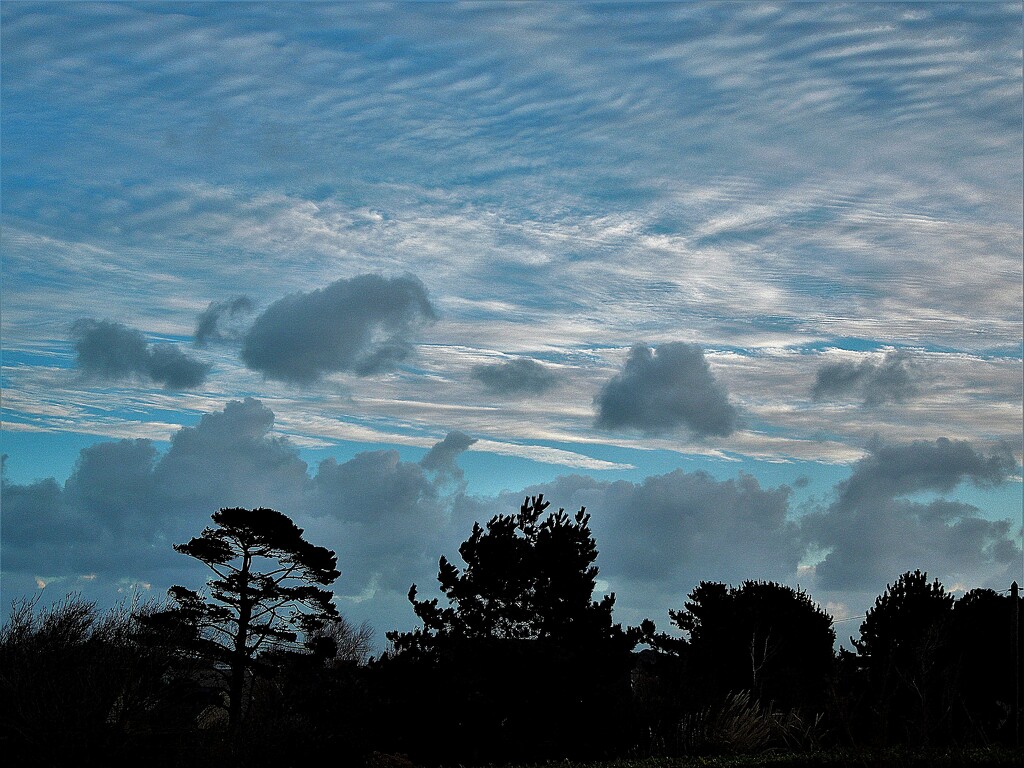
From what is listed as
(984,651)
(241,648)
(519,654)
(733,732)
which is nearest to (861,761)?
(733,732)

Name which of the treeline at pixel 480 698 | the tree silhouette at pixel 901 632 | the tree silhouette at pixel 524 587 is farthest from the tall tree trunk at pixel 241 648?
the tree silhouette at pixel 901 632

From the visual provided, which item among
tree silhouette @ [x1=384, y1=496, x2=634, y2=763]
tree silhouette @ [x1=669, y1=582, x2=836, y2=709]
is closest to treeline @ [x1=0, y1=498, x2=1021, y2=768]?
tree silhouette @ [x1=384, y1=496, x2=634, y2=763]

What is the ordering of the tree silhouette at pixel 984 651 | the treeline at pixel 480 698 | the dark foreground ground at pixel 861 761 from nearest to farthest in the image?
the dark foreground ground at pixel 861 761
the treeline at pixel 480 698
the tree silhouette at pixel 984 651

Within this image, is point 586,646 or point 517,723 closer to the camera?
point 517,723

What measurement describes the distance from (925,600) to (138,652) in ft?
107

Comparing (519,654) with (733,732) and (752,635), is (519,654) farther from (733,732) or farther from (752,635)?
(752,635)

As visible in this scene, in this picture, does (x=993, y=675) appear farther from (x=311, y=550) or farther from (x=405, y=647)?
(x=311, y=550)

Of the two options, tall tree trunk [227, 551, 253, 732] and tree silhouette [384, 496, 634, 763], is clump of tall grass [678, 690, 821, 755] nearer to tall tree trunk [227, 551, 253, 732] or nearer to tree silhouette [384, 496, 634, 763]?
tree silhouette [384, 496, 634, 763]

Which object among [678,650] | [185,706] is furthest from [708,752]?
[678,650]

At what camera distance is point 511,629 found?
28484 millimetres

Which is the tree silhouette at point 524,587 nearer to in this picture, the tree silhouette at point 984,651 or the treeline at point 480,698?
the treeline at point 480,698

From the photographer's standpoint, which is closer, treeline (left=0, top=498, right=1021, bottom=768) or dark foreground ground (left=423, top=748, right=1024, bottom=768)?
dark foreground ground (left=423, top=748, right=1024, bottom=768)

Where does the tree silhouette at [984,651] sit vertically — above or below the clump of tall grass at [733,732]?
above

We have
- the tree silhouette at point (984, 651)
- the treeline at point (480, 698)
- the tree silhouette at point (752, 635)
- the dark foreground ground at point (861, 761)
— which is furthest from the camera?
the tree silhouette at point (752, 635)
